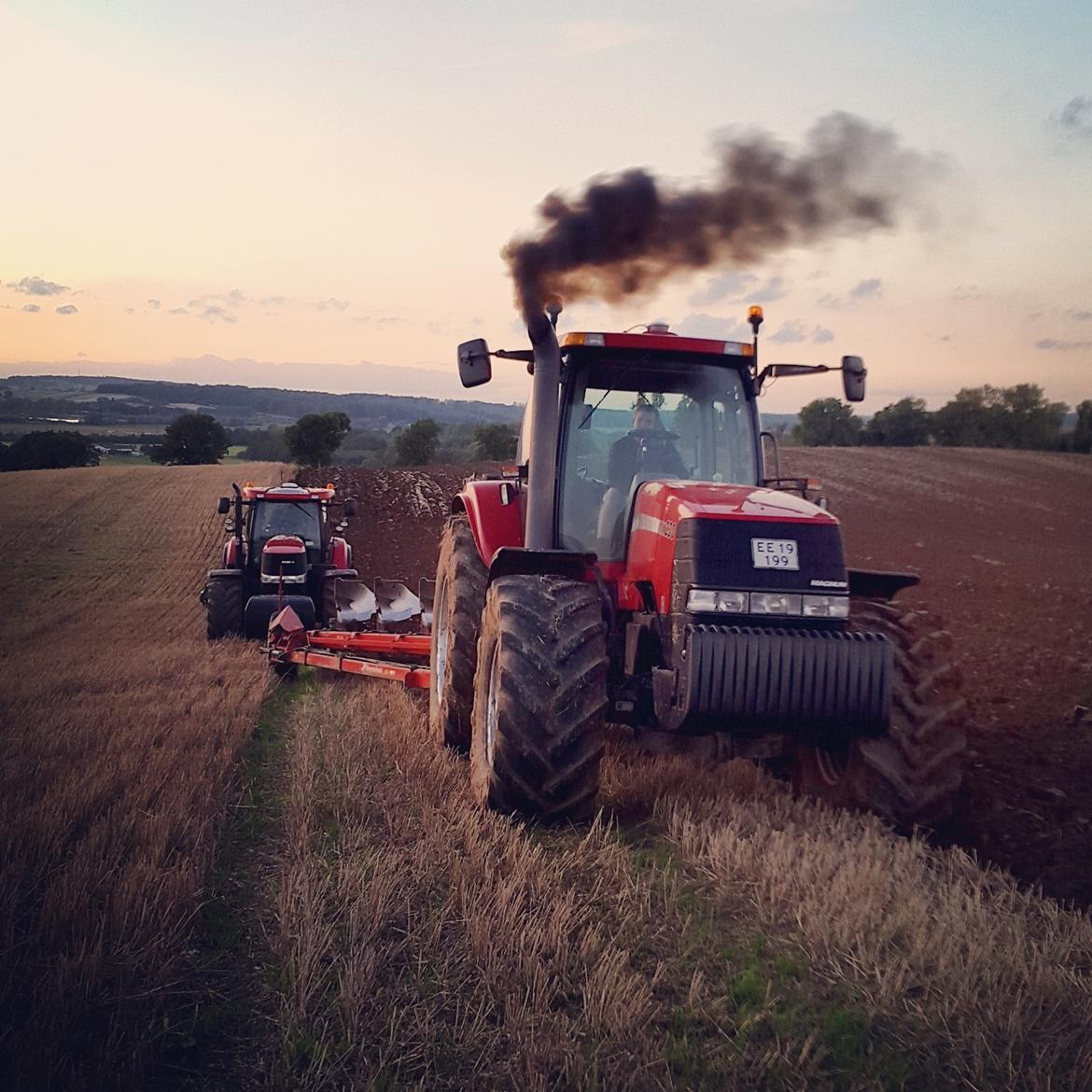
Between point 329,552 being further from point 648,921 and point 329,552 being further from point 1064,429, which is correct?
point 1064,429

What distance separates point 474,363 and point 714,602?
70.9 inches

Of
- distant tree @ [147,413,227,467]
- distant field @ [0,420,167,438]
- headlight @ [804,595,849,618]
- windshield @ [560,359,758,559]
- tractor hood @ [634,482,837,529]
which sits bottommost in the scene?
distant tree @ [147,413,227,467]

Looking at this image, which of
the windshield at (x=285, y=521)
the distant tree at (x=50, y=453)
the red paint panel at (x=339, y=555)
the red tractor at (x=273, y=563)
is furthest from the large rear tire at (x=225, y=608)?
the distant tree at (x=50, y=453)

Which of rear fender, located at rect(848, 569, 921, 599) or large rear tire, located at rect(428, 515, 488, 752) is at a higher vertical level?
rear fender, located at rect(848, 569, 921, 599)

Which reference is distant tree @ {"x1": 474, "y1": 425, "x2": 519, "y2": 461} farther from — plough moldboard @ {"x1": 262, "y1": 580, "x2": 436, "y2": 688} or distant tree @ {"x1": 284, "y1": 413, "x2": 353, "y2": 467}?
plough moldboard @ {"x1": 262, "y1": 580, "x2": 436, "y2": 688}

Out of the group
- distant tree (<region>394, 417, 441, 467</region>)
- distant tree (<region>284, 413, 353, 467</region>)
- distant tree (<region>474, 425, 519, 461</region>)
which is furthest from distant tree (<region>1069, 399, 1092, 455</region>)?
distant tree (<region>284, 413, 353, 467</region>)

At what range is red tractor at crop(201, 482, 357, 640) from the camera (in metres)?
12.7

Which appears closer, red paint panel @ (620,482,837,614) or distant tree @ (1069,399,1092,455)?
red paint panel @ (620,482,837,614)

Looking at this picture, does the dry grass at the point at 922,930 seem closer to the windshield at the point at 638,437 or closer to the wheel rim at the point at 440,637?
the windshield at the point at 638,437

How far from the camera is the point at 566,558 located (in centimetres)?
529

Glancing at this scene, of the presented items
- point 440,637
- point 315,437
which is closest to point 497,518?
point 440,637

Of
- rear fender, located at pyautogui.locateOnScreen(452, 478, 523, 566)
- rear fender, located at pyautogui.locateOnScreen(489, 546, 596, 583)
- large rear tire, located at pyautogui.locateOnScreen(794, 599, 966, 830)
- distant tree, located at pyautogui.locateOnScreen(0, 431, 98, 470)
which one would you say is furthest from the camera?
distant tree, located at pyautogui.locateOnScreen(0, 431, 98, 470)

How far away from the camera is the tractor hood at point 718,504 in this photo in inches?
192

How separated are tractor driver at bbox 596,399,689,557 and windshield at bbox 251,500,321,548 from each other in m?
8.46
